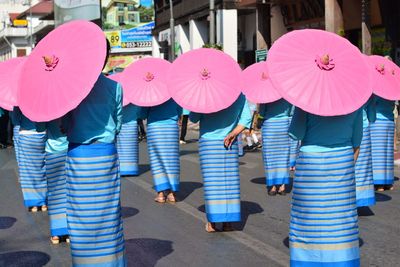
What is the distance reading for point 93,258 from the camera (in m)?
4.81

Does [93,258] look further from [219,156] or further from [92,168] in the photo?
[219,156]

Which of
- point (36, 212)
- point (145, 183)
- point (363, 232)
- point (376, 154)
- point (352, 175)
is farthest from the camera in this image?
point (145, 183)

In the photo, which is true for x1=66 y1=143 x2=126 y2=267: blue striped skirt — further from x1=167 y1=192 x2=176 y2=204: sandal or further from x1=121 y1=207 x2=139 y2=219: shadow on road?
x1=167 y1=192 x2=176 y2=204: sandal

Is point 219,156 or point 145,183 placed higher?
point 219,156

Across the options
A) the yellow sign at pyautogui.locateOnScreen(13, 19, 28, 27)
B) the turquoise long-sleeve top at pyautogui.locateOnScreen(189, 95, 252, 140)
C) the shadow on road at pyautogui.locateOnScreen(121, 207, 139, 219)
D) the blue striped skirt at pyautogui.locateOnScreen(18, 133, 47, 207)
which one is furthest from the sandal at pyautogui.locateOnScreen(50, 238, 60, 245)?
the yellow sign at pyautogui.locateOnScreen(13, 19, 28, 27)

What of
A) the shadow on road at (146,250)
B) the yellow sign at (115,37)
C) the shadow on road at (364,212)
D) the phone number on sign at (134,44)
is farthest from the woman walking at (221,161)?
the yellow sign at (115,37)

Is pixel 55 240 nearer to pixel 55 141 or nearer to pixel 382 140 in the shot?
pixel 55 141

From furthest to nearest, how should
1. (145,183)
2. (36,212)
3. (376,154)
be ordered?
(145,183) < (376,154) < (36,212)

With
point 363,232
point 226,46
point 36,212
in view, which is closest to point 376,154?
point 363,232

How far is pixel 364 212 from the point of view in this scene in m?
8.12

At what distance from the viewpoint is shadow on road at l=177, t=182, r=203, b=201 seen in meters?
9.73

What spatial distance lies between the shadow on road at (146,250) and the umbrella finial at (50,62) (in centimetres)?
206

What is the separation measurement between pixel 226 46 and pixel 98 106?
80.7 feet

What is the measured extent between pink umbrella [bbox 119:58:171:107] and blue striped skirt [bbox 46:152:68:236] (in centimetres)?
279
